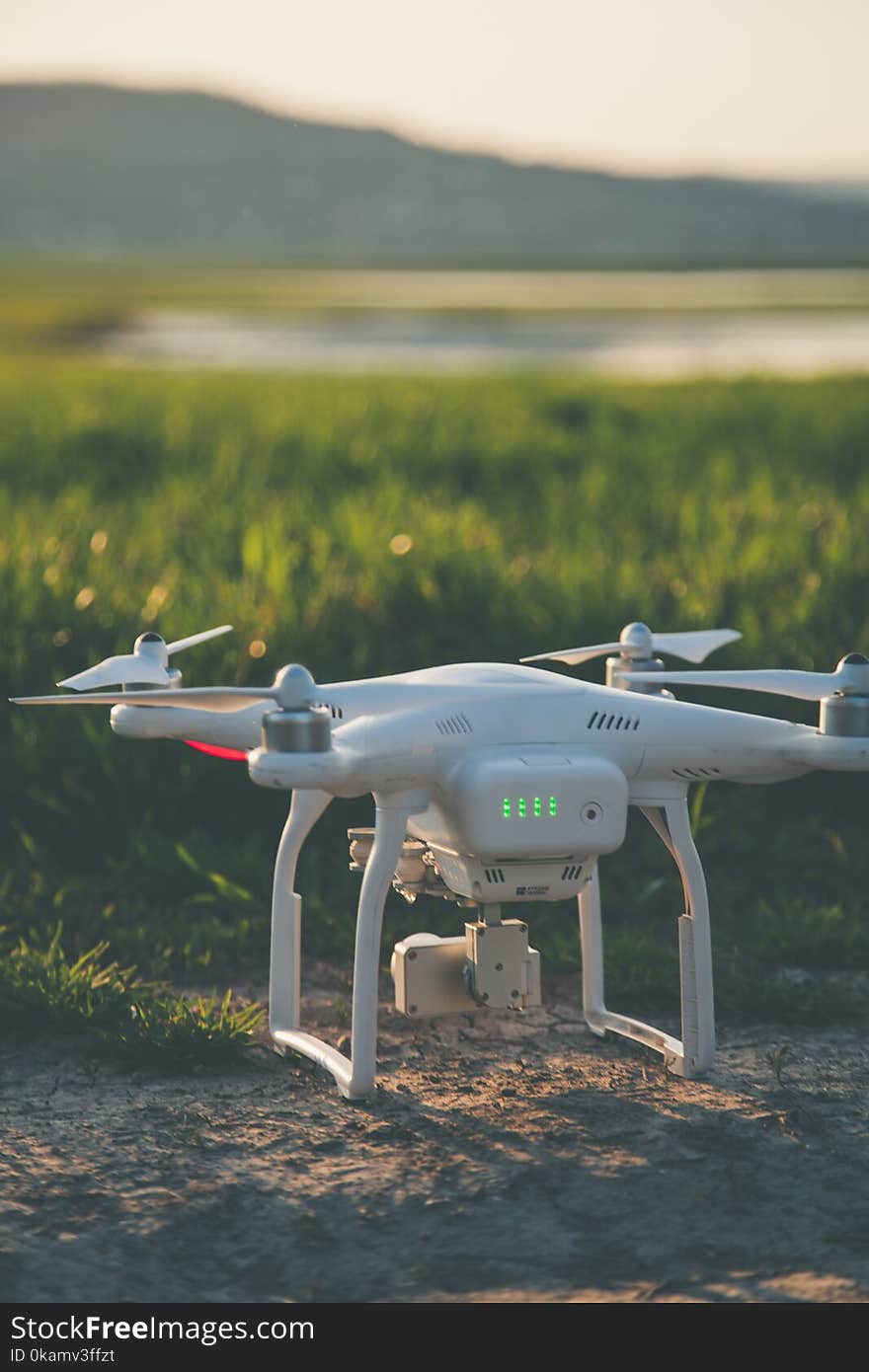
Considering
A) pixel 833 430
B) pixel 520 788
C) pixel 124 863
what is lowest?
pixel 124 863

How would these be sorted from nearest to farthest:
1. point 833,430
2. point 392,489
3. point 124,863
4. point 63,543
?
point 124,863 < point 63,543 < point 392,489 < point 833,430

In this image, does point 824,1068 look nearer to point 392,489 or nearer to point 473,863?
point 473,863

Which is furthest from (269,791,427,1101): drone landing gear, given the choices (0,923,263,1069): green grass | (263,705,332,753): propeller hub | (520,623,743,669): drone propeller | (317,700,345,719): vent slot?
(520,623,743,669): drone propeller

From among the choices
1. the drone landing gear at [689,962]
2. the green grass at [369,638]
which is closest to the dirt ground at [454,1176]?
the drone landing gear at [689,962]

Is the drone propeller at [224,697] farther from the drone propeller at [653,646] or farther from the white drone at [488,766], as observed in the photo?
the drone propeller at [653,646]

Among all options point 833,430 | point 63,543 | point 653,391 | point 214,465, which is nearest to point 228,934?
point 63,543
